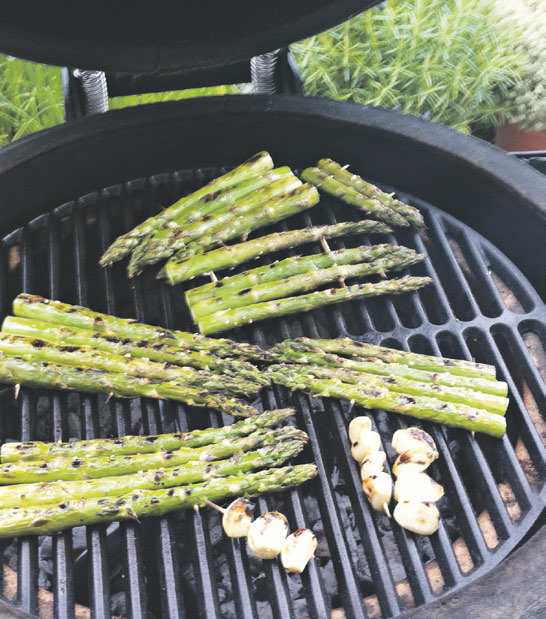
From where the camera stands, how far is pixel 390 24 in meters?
4.76

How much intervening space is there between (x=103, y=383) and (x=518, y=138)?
398 centimetres

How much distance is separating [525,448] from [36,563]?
6.85ft

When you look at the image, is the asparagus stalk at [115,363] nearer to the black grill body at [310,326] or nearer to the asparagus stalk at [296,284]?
the black grill body at [310,326]

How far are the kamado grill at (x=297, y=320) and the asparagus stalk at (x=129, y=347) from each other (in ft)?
0.65

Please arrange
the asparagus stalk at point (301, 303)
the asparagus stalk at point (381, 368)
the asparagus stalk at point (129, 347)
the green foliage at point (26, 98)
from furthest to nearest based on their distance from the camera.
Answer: the green foliage at point (26, 98)
the asparagus stalk at point (301, 303)
the asparagus stalk at point (129, 347)
the asparagus stalk at point (381, 368)

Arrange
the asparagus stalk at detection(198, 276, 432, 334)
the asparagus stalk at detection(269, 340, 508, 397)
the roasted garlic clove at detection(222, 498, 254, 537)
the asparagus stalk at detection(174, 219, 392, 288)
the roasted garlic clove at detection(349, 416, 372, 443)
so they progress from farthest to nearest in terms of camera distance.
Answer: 1. the asparagus stalk at detection(174, 219, 392, 288)
2. the asparagus stalk at detection(198, 276, 432, 334)
3. the asparagus stalk at detection(269, 340, 508, 397)
4. the roasted garlic clove at detection(349, 416, 372, 443)
5. the roasted garlic clove at detection(222, 498, 254, 537)

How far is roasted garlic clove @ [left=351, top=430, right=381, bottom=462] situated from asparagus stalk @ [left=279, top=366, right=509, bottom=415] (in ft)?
0.85

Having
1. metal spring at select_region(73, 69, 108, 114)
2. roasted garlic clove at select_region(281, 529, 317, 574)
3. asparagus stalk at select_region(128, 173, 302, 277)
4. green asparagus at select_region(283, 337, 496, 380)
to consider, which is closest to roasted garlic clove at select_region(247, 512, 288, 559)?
roasted garlic clove at select_region(281, 529, 317, 574)

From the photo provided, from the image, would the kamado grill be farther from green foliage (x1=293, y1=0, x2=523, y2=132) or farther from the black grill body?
green foliage (x1=293, y1=0, x2=523, y2=132)

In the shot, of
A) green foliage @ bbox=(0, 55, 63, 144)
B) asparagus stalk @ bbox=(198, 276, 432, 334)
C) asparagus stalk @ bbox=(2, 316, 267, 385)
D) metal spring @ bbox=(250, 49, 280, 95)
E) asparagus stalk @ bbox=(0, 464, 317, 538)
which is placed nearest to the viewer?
asparagus stalk @ bbox=(0, 464, 317, 538)

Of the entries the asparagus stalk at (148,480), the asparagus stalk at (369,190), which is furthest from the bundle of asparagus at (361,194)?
the asparagus stalk at (148,480)

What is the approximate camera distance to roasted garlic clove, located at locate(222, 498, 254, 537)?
2.55 metres

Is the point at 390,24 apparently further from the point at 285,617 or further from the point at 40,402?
the point at 285,617

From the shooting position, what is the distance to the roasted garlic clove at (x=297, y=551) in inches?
97.2
